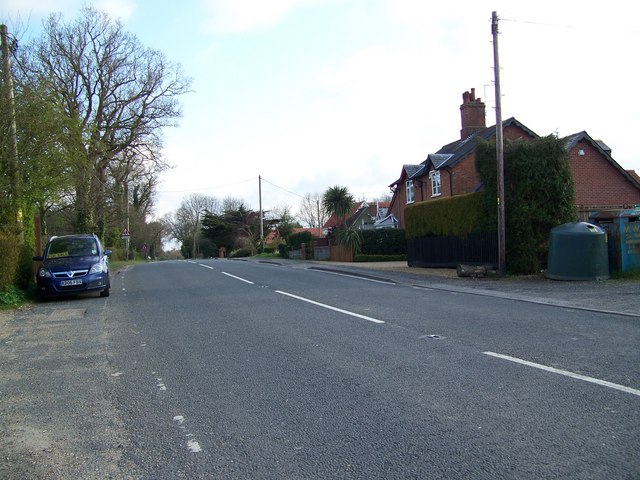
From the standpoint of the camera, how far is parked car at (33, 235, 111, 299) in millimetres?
14039

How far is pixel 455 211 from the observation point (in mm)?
22578

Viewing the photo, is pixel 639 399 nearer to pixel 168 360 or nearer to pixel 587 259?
pixel 168 360

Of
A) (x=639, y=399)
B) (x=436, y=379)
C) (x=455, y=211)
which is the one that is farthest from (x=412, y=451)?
(x=455, y=211)

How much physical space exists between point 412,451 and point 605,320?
6882mm

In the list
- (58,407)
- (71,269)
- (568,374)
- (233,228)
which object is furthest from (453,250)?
(233,228)

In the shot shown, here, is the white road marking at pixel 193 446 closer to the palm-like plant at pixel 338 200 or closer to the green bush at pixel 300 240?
the green bush at pixel 300 240

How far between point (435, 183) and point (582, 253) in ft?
65.8

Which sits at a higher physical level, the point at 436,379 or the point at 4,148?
the point at 4,148

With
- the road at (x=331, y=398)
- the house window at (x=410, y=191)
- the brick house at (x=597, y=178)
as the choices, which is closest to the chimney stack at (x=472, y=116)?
the house window at (x=410, y=191)

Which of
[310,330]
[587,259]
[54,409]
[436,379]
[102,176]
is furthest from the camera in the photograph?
[102,176]

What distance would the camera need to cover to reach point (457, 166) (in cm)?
3272

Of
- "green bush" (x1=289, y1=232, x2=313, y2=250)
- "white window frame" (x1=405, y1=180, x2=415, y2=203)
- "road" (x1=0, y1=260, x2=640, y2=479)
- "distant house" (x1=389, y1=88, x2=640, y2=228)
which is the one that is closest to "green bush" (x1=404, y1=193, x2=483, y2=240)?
"distant house" (x1=389, y1=88, x2=640, y2=228)

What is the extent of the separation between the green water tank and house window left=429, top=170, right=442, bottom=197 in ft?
61.9

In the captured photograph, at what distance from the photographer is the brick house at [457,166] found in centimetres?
3275
